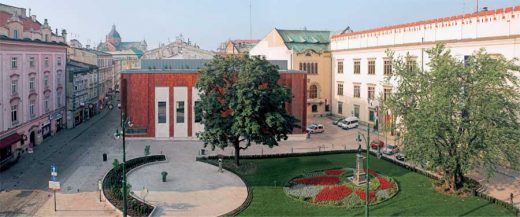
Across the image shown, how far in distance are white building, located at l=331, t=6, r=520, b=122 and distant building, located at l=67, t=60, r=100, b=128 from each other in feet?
119

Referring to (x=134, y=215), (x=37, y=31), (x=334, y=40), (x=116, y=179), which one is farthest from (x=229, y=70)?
(x=334, y=40)

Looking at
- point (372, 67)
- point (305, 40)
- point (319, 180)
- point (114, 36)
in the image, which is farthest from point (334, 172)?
point (114, 36)

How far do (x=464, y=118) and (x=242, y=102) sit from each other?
15.5m

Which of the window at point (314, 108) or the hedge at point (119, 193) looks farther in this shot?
the window at point (314, 108)

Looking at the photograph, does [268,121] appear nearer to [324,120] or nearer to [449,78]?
[449,78]

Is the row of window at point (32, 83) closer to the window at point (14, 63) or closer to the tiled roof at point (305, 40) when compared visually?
the window at point (14, 63)

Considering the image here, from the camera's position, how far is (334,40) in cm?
6725

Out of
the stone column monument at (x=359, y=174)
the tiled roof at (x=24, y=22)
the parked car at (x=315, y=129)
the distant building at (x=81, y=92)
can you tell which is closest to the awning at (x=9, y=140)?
the tiled roof at (x=24, y=22)

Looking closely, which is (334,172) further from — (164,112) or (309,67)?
(309,67)

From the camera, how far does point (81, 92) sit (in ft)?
198

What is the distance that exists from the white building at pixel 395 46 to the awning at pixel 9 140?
108 ft

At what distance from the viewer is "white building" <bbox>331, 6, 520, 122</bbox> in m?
38.3

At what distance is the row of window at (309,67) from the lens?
6531cm

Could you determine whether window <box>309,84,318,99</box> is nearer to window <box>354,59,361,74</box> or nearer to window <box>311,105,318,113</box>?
window <box>311,105,318,113</box>
